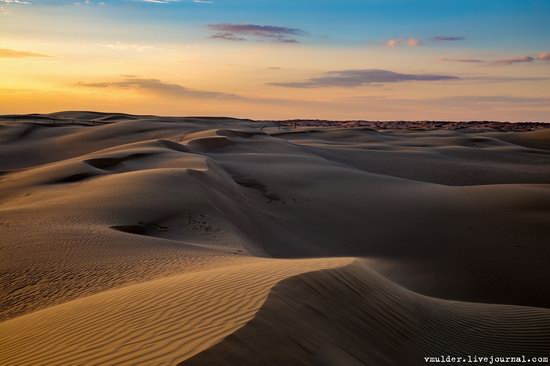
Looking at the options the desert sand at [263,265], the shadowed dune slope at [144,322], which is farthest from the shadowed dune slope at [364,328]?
the shadowed dune slope at [144,322]

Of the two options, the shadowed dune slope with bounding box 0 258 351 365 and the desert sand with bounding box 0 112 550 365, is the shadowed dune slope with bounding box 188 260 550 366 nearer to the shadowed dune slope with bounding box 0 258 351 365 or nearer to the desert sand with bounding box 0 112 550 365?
the desert sand with bounding box 0 112 550 365

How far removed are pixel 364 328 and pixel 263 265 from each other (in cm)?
199

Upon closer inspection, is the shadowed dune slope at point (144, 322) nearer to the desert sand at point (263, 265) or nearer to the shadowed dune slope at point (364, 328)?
the desert sand at point (263, 265)

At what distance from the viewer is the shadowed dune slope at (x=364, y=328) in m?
4.27

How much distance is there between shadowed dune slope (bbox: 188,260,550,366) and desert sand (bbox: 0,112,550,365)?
0.08ft

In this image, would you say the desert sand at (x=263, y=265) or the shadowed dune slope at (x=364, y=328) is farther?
the desert sand at (x=263, y=265)

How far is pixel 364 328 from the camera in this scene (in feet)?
18.6

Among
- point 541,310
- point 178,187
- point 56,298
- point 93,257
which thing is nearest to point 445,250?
point 541,310

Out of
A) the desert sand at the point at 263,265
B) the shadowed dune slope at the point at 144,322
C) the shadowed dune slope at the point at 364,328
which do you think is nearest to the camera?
the shadowed dune slope at the point at 144,322

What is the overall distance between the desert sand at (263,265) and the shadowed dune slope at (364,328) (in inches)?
0.9

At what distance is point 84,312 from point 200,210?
27.9 ft

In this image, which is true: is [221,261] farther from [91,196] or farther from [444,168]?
[444,168]

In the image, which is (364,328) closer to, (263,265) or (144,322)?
(263,265)

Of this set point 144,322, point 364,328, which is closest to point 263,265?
point 364,328
